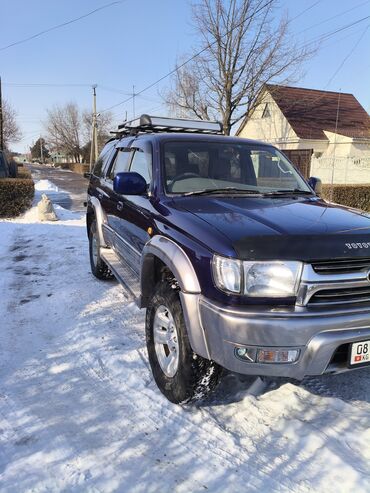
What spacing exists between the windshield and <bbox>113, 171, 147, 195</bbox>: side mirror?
223 mm

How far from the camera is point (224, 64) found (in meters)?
19.9

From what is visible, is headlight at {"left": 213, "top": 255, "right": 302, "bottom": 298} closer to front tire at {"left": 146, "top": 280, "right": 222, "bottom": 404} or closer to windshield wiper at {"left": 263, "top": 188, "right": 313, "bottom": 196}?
front tire at {"left": 146, "top": 280, "right": 222, "bottom": 404}

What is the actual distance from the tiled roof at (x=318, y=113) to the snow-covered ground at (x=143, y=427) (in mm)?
21871

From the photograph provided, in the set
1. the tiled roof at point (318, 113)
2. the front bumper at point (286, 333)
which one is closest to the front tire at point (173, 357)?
the front bumper at point (286, 333)

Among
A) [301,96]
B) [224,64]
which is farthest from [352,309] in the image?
[301,96]

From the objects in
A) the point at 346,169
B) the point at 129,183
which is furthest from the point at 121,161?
the point at 346,169

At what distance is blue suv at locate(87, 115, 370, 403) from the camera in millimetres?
2379

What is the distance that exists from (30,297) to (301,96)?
25.6 meters

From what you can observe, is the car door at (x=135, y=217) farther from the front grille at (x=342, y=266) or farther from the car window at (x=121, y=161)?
the front grille at (x=342, y=266)

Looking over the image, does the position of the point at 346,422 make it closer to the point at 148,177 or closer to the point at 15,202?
the point at 148,177

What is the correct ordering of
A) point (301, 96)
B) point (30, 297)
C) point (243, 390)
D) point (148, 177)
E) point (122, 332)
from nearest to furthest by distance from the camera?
point (243, 390) < point (148, 177) < point (122, 332) < point (30, 297) < point (301, 96)

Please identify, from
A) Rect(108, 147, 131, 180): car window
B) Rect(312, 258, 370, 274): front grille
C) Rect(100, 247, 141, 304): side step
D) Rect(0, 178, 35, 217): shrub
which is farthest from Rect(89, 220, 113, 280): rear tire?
Rect(0, 178, 35, 217): shrub

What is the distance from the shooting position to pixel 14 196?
12828mm

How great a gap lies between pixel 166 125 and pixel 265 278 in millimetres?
3006
